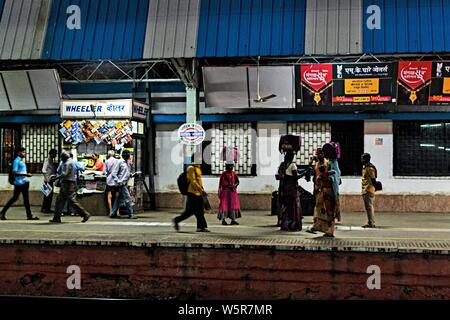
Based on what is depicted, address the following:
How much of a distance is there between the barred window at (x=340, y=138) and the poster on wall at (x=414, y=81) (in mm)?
1542

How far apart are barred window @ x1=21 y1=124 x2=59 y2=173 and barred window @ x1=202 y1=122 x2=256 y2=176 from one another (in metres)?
4.91

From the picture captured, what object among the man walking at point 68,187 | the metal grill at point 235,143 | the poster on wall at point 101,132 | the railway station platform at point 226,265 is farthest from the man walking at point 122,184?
the railway station platform at point 226,265

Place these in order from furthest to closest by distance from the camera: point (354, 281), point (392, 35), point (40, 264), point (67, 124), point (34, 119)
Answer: point (34, 119) → point (67, 124) → point (392, 35) → point (40, 264) → point (354, 281)

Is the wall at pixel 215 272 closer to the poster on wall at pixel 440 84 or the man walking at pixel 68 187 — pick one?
the man walking at pixel 68 187

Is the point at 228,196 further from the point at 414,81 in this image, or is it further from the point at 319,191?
the point at 414,81

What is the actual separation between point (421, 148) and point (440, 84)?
1.92 m

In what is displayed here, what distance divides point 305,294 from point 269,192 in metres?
7.75

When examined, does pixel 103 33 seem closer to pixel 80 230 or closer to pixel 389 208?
pixel 80 230

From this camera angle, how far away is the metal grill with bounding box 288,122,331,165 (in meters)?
17.1

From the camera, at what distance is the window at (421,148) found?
16.7 metres

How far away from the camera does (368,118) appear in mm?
16781

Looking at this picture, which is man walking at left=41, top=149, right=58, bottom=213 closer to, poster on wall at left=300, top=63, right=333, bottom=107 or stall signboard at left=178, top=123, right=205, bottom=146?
stall signboard at left=178, top=123, right=205, bottom=146

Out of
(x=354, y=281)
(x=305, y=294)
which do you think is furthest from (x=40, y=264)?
(x=354, y=281)

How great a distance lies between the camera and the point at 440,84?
16.0 meters
